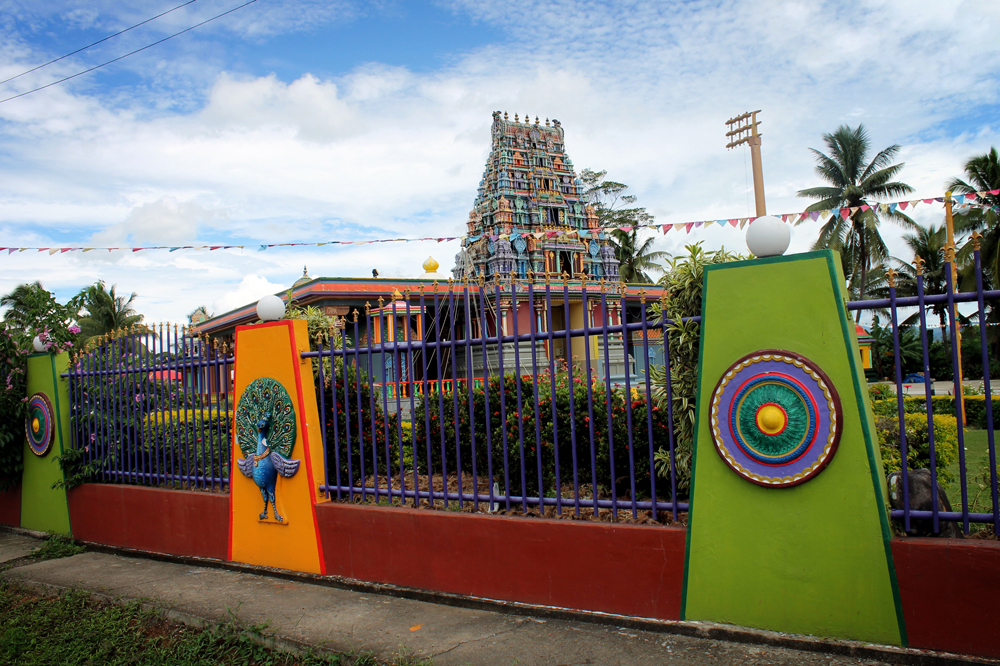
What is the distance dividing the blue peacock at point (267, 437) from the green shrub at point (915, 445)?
431cm

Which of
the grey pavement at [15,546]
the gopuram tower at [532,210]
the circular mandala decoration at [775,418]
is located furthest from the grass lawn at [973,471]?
the gopuram tower at [532,210]

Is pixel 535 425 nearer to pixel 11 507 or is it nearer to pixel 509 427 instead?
pixel 509 427

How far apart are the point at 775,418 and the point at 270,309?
4.16 meters

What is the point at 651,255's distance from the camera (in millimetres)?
32938

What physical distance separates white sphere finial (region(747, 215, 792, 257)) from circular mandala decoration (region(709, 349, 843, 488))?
0.55 metres

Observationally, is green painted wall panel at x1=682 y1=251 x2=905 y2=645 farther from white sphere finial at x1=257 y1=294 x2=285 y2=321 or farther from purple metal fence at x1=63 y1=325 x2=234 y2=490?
purple metal fence at x1=63 y1=325 x2=234 y2=490

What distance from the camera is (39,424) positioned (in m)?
7.92

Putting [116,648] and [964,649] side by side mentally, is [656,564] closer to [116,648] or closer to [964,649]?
[964,649]

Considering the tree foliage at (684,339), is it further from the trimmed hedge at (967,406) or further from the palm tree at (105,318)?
the palm tree at (105,318)

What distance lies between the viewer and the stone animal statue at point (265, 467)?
5466 mm

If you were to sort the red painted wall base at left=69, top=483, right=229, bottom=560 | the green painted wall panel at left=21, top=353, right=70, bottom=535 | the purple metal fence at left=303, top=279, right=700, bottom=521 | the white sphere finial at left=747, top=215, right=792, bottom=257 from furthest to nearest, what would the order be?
the green painted wall panel at left=21, top=353, right=70, bottom=535 < the red painted wall base at left=69, top=483, right=229, bottom=560 < the purple metal fence at left=303, top=279, right=700, bottom=521 < the white sphere finial at left=747, top=215, right=792, bottom=257

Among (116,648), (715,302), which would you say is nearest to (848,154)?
Answer: (715,302)

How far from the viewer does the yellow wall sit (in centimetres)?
534

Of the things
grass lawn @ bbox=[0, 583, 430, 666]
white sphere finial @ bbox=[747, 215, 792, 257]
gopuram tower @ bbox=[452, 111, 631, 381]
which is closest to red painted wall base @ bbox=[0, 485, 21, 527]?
grass lawn @ bbox=[0, 583, 430, 666]
